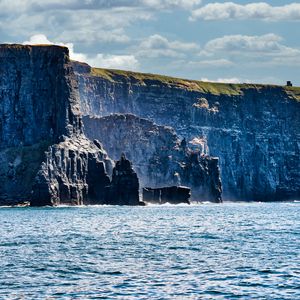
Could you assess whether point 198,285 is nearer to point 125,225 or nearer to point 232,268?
point 232,268

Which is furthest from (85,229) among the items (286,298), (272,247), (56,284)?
(286,298)

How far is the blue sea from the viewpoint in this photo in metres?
62.4

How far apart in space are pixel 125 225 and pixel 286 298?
79750 mm

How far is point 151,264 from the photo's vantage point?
7738 centimetres

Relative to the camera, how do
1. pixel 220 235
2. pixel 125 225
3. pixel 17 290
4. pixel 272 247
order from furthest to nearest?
pixel 125 225 → pixel 220 235 → pixel 272 247 → pixel 17 290

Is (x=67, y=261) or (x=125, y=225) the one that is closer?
(x=67, y=261)

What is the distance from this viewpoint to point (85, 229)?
12744cm

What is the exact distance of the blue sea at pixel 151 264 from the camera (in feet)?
205

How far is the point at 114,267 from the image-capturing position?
75.6 m

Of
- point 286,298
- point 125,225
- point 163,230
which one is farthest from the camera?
point 125,225

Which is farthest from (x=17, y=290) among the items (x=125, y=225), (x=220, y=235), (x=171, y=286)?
(x=125, y=225)

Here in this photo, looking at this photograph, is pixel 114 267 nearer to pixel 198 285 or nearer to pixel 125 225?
pixel 198 285

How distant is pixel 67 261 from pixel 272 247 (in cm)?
2050

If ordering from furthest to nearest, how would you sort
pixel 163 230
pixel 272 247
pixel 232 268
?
1. pixel 163 230
2. pixel 272 247
3. pixel 232 268
